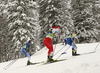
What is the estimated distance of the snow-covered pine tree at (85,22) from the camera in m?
20.0

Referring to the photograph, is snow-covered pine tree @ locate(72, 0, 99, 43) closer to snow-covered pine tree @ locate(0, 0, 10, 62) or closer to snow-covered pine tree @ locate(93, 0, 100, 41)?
snow-covered pine tree @ locate(93, 0, 100, 41)

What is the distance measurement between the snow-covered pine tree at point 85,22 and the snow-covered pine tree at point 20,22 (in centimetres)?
878

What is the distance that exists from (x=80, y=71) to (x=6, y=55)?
19.8 meters

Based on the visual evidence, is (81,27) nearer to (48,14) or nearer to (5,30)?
(48,14)

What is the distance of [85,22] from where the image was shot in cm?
2053

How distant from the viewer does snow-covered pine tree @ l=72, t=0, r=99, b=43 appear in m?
20.0

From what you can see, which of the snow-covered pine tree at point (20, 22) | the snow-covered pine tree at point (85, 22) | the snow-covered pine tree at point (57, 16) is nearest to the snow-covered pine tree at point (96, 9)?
the snow-covered pine tree at point (85, 22)

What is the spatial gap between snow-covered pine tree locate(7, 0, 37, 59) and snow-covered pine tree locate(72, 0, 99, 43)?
28.8ft


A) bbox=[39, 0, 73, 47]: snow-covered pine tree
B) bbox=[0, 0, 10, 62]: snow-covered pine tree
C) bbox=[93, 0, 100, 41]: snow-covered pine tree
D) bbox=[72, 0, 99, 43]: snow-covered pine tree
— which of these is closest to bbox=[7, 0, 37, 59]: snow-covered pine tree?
bbox=[39, 0, 73, 47]: snow-covered pine tree

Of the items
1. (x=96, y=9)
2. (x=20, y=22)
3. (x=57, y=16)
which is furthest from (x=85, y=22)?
(x=20, y=22)

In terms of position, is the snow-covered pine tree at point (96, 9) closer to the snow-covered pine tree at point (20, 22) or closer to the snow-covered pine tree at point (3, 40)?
the snow-covered pine tree at point (20, 22)

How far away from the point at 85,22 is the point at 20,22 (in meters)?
11.4

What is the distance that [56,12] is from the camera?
1927 cm

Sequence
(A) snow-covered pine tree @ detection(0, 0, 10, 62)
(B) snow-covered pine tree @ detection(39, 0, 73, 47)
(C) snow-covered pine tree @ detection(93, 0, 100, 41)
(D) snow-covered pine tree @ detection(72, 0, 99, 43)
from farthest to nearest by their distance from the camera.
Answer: (C) snow-covered pine tree @ detection(93, 0, 100, 41) < (A) snow-covered pine tree @ detection(0, 0, 10, 62) < (D) snow-covered pine tree @ detection(72, 0, 99, 43) < (B) snow-covered pine tree @ detection(39, 0, 73, 47)
